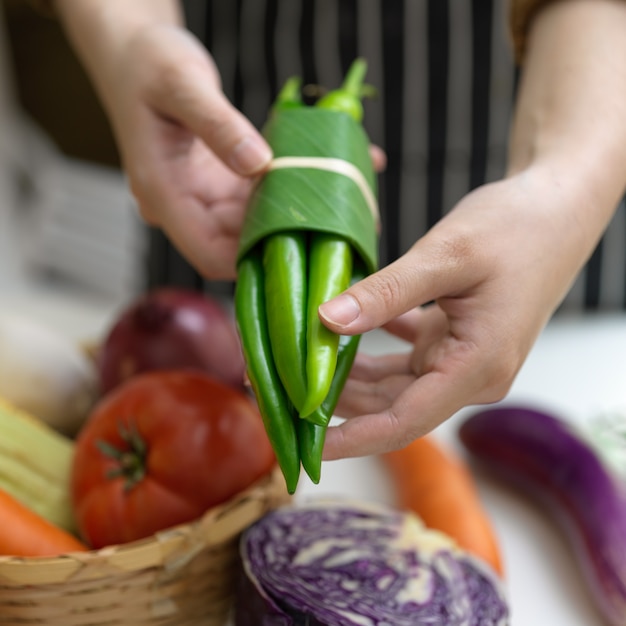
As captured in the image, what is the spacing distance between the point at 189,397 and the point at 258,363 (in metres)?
0.24

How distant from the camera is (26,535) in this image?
659mm

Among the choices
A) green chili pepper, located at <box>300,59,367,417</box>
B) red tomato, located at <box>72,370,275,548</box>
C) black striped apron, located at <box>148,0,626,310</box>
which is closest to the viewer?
green chili pepper, located at <box>300,59,367,417</box>

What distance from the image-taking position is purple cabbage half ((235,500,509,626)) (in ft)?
2.04

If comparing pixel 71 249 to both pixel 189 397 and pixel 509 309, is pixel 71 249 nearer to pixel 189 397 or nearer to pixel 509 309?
pixel 189 397

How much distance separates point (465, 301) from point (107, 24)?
0.52m

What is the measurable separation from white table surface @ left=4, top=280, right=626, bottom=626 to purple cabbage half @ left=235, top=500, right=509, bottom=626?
0.52 ft

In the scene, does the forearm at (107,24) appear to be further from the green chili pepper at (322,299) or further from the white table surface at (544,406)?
the white table surface at (544,406)

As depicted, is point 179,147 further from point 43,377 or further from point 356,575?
point 356,575

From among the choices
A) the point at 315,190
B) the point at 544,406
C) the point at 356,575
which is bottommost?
the point at 544,406

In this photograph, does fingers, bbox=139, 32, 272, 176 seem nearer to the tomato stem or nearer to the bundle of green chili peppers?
the bundle of green chili peppers

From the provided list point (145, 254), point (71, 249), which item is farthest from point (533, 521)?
point (71, 249)

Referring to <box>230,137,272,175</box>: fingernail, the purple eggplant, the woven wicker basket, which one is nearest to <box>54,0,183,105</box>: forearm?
<box>230,137,272,175</box>: fingernail

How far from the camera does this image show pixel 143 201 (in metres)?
0.79

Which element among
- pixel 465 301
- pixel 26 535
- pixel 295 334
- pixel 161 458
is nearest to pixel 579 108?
pixel 465 301
